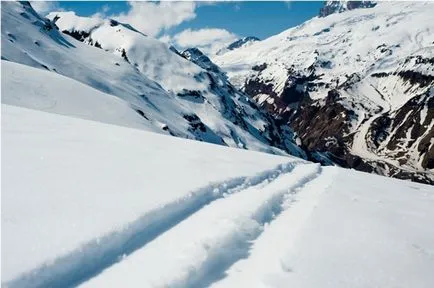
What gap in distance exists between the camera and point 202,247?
17.9 ft

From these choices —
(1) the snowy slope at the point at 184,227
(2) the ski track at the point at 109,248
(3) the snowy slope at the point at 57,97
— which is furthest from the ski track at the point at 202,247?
(3) the snowy slope at the point at 57,97

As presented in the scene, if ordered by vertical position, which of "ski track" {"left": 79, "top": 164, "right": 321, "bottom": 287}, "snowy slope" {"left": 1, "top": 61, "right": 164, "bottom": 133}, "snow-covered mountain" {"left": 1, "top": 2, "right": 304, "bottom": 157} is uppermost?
"snow-covered mountain" {"left": 1, "top": 2, "right": 304, "bottom": 157}

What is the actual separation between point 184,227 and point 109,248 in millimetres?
1438

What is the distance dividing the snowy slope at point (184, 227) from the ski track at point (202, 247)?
0.06ft

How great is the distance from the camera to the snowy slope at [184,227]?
4.64 metres

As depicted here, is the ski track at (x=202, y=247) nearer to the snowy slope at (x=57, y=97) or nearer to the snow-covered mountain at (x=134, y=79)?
the snowy slope at (x=57, y=97)

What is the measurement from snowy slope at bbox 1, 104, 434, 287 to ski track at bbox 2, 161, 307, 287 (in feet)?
0.05

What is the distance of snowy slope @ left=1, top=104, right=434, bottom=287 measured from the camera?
4.64 meters

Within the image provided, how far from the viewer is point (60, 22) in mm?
196875

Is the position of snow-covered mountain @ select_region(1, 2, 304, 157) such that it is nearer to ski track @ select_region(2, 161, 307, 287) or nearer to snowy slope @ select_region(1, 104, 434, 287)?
snowy slope @ select_region(1, 104, 434, 287)

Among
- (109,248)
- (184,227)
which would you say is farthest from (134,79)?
(109,248)

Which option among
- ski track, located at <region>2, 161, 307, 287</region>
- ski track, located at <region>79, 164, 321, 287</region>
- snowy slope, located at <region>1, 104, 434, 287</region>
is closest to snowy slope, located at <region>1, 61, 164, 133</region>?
snowy slope, located at <region>1, 104, 434, 287</region>

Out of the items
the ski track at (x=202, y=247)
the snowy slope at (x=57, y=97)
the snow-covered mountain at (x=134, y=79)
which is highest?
the snow-covered mountain at (x=134, y=79)

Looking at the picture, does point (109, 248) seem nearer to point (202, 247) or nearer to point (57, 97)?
point (202, 247)
